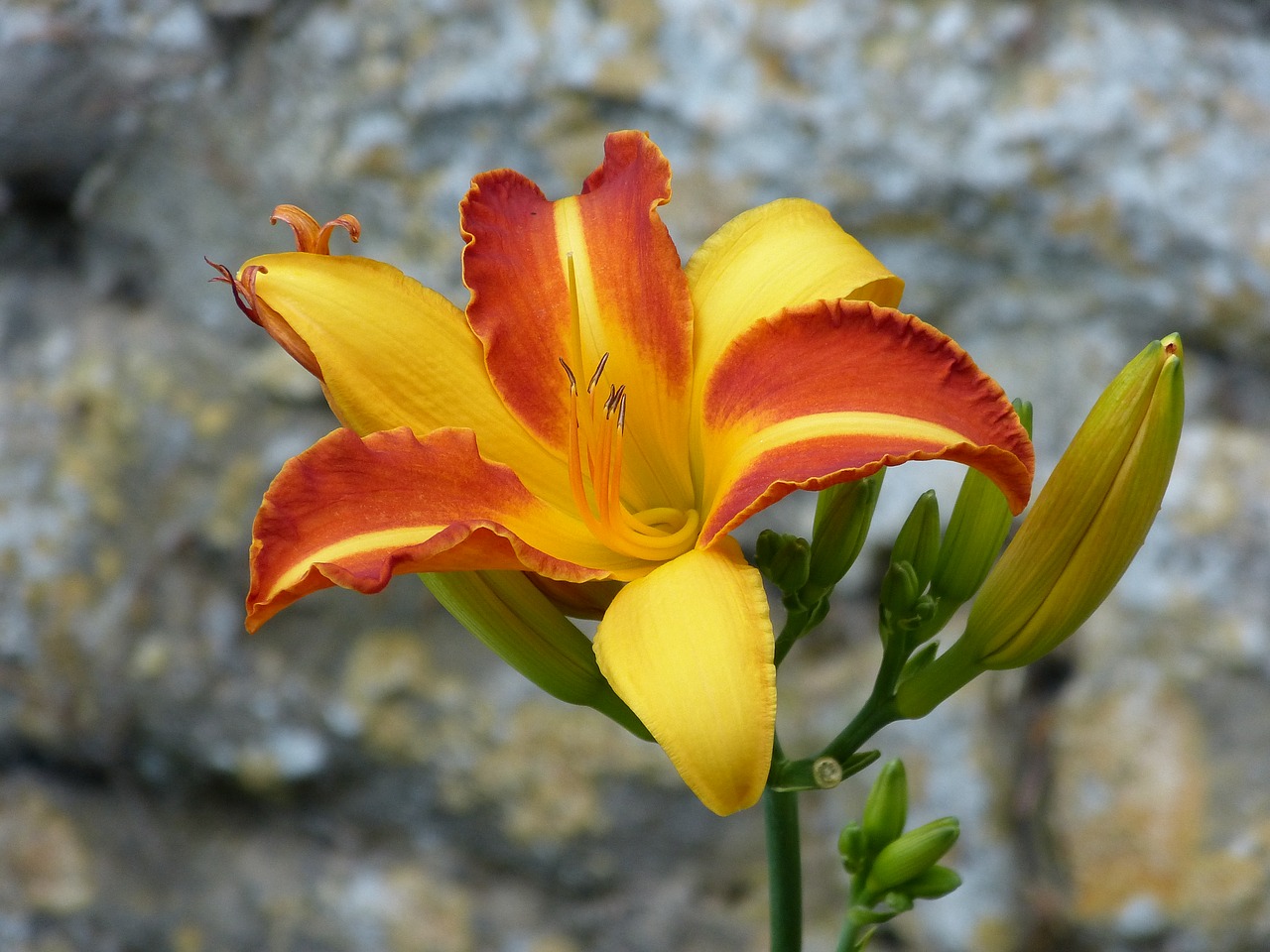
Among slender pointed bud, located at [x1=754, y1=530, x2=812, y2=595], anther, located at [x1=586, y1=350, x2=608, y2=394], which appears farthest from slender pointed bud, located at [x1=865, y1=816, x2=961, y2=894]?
anther, located at [x1=586, y1=350, x2=608, y2=394]

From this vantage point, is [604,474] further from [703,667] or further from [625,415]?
[703,667]

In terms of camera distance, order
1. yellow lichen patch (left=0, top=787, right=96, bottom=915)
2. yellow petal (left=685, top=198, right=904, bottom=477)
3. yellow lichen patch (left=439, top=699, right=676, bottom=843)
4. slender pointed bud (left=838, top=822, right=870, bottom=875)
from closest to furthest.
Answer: yellow petal (left=685, top=198, right=904, bottom=477)
slender pointed bud (left=838, top=822, right=870, bottom=875)
yellow lichen patch (left=439, top=699, right=676, bottom=843)
yellow lichen patch (left=0, top=787, right=96, bottom=915)

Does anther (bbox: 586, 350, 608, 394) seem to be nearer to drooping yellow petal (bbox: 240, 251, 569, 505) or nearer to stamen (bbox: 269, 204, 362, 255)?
drooping yellow petal (bbox: 240, 251, 569, 505)

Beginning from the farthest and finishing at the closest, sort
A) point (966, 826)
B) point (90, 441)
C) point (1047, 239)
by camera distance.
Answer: point (90, 441)
point (1047, 239)
point (966, 826)

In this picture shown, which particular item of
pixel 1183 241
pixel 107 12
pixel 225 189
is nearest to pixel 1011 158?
pixel 1183 241

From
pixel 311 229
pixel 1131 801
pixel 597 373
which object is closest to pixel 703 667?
pixel 597 373

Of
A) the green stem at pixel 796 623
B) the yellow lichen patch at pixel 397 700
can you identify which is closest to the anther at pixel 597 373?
the green stem at pixel 796 623

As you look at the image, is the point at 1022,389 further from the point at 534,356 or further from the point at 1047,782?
the point at 534,356
